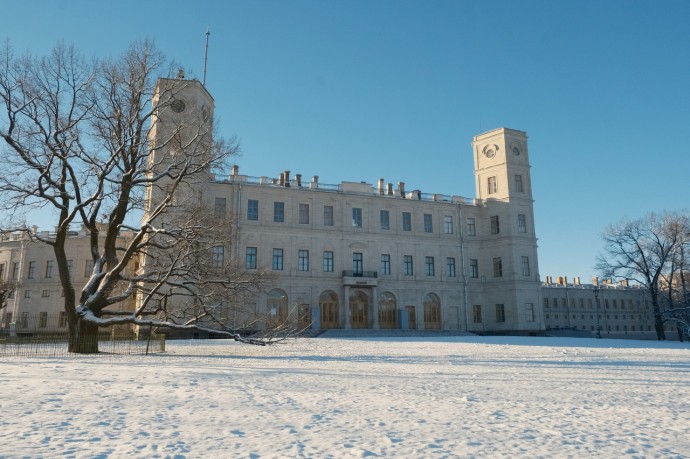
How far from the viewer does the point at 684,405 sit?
8156mm

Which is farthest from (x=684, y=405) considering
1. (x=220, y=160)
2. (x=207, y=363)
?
(x=220, y=160)

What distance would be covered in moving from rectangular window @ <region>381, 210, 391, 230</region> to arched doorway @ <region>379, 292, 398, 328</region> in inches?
217

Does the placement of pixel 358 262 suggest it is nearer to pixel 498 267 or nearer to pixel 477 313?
pixel 477 313

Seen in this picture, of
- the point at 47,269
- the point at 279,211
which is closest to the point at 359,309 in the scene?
the point at 279,211

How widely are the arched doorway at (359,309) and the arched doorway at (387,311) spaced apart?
135cm

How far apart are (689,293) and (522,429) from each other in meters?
39.7

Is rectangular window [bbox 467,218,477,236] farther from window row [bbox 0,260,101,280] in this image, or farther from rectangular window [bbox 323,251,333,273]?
window row [bbox 0,260,101,280]

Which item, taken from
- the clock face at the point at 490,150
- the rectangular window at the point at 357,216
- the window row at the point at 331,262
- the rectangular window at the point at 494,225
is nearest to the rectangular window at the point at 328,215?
the rectangular window at the point at 357,216

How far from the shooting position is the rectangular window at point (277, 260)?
39.1m

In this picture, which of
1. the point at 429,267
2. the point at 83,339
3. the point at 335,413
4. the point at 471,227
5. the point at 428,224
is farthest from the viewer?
the point at 471,227

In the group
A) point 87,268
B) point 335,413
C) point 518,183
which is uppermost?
point 518,183

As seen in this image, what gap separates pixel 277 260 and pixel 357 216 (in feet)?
24.9

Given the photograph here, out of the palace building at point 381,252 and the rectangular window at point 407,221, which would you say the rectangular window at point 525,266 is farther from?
the rectangular window at point 407,221

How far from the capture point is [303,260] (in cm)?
4000
